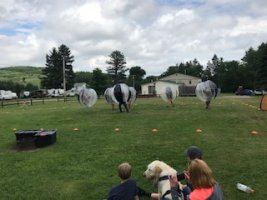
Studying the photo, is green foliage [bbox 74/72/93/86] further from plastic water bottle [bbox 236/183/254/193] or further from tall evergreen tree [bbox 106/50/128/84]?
plastic water bottle [bbox 236/183/254/193]

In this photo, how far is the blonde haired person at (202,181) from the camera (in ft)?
17.0

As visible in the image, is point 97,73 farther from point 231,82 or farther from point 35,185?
point 35,185

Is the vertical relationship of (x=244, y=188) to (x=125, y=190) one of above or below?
below

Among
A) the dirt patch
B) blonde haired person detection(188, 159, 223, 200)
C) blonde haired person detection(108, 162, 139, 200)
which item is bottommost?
the dirt patch

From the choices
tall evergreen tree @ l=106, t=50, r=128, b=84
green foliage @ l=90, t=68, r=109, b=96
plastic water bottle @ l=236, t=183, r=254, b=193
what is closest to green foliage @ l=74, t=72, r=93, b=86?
tall evergreen tree @ l=106, t=50, r=128, b=84

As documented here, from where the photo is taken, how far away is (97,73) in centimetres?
8150

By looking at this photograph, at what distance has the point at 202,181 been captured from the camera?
Answer: 5211 millimetres

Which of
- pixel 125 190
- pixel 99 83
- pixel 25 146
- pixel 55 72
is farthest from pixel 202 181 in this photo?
pixel 55 72

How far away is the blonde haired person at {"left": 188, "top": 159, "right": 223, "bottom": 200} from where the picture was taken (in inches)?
204

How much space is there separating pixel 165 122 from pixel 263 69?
60.7m

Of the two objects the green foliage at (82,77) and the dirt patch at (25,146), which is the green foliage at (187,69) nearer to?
the green foliage at (82,77)

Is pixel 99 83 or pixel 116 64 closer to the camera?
pixel 99 83

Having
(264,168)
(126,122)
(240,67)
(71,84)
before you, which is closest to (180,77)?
(240,67)

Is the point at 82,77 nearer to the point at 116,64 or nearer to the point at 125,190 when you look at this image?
the point at 116,64
